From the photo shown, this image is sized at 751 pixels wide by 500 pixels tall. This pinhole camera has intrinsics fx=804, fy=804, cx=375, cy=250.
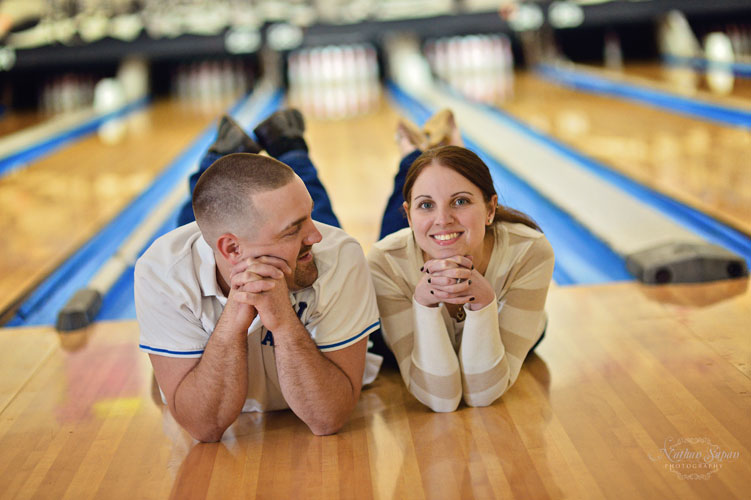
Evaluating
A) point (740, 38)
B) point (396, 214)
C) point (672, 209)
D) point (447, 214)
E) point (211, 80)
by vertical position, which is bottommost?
point (672, 209)

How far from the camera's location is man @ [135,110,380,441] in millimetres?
1496

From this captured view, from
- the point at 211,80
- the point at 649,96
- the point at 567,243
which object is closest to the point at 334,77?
the point at 211,80

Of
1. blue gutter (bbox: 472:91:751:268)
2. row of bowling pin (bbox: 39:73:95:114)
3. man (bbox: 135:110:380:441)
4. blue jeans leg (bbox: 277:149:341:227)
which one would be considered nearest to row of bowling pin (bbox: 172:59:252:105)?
row of bowling pin (bbox: 39:73:95:114)

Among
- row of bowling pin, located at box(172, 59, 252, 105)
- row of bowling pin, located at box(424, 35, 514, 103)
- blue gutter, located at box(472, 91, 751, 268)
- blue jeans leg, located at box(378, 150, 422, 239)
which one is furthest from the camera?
row of bowling pin, located at box(172, 59, 252, 105)

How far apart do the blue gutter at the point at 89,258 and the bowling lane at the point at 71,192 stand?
4 centimetres

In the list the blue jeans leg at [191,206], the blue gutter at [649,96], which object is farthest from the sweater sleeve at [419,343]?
the blue gutter at [649,96]

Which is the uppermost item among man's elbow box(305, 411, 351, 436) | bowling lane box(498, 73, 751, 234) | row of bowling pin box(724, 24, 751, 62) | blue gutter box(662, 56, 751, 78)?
row of bowling pin box(724, 24, 751, 62)

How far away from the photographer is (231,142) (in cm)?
263

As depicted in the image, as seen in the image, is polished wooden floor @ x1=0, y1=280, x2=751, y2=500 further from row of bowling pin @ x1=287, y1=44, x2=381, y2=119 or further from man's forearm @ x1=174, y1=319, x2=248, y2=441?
row of bowling pin @ x1=287, y1=44, x2=381, y2=119

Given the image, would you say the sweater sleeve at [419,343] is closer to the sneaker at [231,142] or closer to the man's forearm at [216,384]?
the man's forearm at [216,384]

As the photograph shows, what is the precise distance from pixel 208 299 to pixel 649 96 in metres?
5.51

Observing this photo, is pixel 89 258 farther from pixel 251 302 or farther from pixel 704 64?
pixel 704 64

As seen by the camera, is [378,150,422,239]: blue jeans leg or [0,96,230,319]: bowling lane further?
[0,96,230,319]: bowling lane

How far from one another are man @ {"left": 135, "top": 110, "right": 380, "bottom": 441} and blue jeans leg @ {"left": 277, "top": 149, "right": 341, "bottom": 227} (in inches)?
26.4
